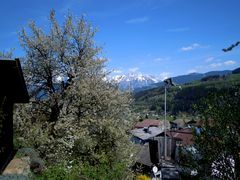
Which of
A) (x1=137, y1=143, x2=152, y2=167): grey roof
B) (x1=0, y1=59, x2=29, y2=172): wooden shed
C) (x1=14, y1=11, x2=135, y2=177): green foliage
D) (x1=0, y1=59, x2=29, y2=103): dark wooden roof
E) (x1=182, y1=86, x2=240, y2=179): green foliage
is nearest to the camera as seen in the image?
(x1=182, y1=86, x2=240, y2=179): green foliage

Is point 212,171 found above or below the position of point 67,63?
below

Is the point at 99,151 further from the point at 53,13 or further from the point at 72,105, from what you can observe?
the point at 53,13

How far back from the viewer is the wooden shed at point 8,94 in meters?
17.4

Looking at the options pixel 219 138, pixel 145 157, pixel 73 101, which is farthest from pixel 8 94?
pixel 145 157

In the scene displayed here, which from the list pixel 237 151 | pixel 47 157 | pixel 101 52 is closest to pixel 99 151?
pixel 47 157

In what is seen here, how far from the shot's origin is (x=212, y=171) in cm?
1597

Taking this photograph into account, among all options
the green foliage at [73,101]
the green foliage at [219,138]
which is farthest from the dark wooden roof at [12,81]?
the green foliage at [219,138]

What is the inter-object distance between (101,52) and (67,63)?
11.4 ft

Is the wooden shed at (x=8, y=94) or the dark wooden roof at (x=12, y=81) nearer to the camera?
the dark wooden roof at (x=12, y=81)

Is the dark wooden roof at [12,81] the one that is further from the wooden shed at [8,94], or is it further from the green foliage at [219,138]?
the green foliage at [219,138]

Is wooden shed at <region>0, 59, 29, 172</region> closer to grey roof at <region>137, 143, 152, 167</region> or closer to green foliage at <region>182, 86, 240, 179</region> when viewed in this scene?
green foliage at <region>182, 86, 240, 179</region>

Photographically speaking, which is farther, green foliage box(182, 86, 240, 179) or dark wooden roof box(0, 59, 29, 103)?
dark wooden roof box(0, 59, 29, 103)

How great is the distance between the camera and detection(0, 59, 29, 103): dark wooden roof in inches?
679

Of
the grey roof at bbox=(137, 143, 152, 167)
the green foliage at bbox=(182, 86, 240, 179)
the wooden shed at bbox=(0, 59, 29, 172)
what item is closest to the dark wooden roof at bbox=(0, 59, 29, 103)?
the wooden shed at bbox=(0, 59, 29, 172)
